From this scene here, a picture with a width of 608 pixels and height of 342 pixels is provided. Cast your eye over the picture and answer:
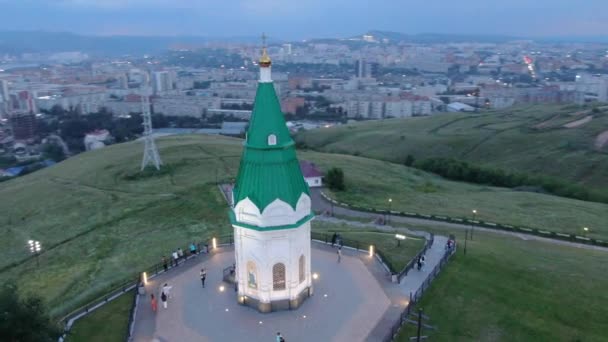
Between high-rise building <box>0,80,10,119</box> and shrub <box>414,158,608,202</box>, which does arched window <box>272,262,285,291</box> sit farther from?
high-rise building <box>0,80,10,119</box>

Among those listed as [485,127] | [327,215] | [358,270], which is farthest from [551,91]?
[358,270]

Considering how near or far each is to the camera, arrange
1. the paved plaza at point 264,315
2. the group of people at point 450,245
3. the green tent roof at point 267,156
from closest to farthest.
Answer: the paved plaza at point 264,315 < the green tent roof at point 267,156 < the group of people at point 450,245

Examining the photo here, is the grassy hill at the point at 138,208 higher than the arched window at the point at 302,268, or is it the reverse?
the arched window at the point at 302,268

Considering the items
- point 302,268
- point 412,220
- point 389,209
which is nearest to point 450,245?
point 412,220

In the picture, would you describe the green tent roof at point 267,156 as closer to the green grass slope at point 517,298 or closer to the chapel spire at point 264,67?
the chapel spire at point 264,67

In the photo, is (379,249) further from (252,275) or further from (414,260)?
(252,275)

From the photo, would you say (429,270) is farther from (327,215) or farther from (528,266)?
(327,215)

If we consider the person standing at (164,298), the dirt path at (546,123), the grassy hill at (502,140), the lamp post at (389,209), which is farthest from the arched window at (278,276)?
the dirt path at (546,123)

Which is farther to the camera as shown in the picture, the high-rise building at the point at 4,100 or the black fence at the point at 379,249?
the high-rise building at the point at 4,100
